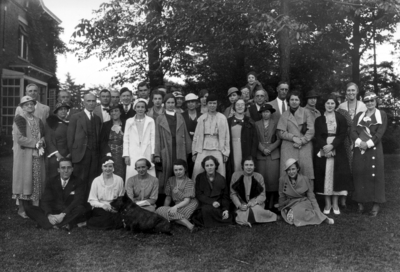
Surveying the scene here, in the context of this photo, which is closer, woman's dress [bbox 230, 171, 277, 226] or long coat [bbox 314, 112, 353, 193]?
woman's dress [bbox 230, 171, 277, 226]

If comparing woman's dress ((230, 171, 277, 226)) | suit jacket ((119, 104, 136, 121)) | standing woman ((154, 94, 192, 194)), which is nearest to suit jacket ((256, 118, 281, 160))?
woman's dress ((230, 171, 277, 226))

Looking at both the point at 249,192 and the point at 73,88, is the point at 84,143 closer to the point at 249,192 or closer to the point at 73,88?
the point at 249,192

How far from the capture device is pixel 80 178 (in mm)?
6125

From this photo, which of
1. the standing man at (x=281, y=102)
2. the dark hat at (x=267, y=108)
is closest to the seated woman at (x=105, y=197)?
the dark hat at (x=267, y=108)

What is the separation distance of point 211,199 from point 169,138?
1.19 m

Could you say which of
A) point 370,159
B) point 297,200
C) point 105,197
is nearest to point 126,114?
point 105,197

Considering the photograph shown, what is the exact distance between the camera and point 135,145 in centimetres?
620

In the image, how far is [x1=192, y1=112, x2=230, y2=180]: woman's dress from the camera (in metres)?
6.39

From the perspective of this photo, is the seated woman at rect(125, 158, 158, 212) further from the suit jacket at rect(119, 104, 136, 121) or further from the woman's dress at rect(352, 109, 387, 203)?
the woman's dress at rect(352, 109, 387, 203)

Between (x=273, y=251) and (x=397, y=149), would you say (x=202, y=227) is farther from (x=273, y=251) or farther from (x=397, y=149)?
(x=397, y=149)

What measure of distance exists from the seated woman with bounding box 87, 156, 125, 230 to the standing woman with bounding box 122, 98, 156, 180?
0.34m

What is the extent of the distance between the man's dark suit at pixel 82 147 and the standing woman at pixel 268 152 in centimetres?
260

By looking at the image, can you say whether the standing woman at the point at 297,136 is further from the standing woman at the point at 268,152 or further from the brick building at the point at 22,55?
the brick building at the point at 22,55

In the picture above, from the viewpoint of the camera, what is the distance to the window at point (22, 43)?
1723cm
